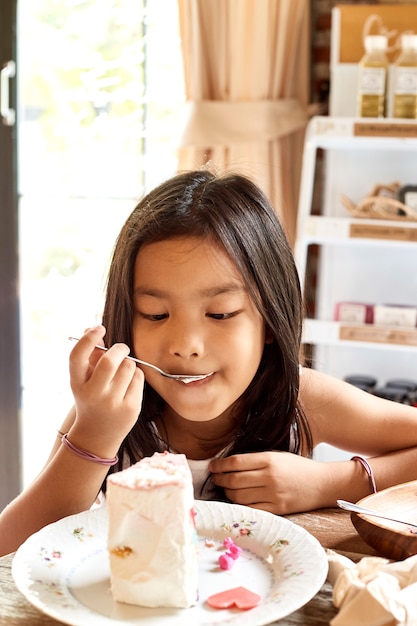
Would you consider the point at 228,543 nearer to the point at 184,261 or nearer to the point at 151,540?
the point at 151,540

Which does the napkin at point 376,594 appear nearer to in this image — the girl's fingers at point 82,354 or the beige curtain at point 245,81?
the girl's fingers at point 82,354

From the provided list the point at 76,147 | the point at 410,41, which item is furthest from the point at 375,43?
the point at 76,147

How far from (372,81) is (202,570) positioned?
6.89ft

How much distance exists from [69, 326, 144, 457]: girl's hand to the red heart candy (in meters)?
0.29

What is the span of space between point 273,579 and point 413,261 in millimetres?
2254

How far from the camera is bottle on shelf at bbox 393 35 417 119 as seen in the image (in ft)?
8.70

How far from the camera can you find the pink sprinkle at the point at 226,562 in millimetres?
924

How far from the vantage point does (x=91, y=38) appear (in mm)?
3365

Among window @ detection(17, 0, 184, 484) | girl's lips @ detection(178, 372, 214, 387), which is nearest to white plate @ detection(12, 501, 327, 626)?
girl's lips @ detection(178, 372, 214, 387)

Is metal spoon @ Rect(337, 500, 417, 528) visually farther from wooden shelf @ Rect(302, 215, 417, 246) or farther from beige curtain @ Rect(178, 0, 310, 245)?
beige curtain @ Rect(178, 0, 310, 245)

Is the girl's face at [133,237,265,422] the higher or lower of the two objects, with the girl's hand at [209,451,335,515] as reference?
higher

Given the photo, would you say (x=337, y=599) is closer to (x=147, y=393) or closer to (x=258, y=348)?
(x=258, y=348)

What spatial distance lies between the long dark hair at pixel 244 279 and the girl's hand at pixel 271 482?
0.49 feet

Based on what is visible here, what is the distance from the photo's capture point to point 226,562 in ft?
3.04
